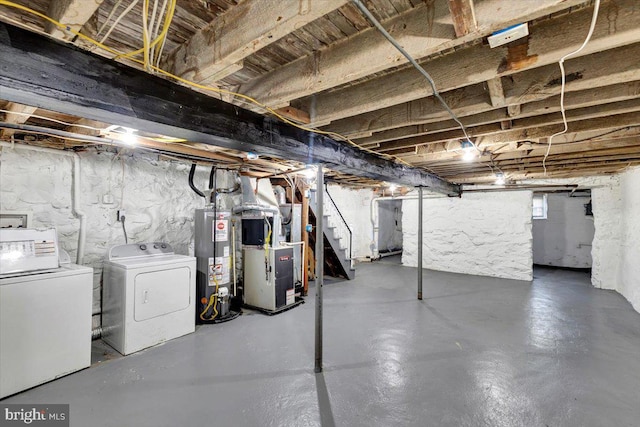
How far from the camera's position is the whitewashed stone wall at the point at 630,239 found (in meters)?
3.98

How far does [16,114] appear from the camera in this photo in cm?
191

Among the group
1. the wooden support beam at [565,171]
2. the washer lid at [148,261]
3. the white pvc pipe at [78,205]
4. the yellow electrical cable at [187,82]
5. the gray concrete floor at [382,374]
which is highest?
the wooden support beam at [565,171]

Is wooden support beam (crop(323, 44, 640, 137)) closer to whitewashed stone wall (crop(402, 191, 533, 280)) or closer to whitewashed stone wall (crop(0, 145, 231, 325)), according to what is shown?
whitewashed stone wall (crop(0, 145, 231, 325))

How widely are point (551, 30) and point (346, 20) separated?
2.91 ft

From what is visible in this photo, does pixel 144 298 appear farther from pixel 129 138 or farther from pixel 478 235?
pixel 478 235

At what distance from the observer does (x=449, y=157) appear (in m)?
3.37

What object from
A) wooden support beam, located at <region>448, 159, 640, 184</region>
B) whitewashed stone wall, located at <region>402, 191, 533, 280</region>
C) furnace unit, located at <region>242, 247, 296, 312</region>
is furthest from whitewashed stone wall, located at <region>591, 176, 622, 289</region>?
furnace unit, located at <region>242, 247, 296, 312</region>

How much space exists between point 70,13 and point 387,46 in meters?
1.16

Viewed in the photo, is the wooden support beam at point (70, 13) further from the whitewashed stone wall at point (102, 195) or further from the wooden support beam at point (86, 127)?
the whitewashed stone wall at point (102, 195)

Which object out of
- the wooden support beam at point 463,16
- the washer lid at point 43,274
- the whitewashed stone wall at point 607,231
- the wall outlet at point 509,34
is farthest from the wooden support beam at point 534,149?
the washer lid at point 43,274

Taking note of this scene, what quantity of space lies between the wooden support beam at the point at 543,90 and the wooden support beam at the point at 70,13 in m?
1.81

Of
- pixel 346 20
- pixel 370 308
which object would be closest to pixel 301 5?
pixel 346 20

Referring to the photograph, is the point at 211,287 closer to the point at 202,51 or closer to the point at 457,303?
the point at 202,51

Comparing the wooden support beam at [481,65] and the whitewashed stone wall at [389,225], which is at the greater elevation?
the wooden support beam at [481,65]
